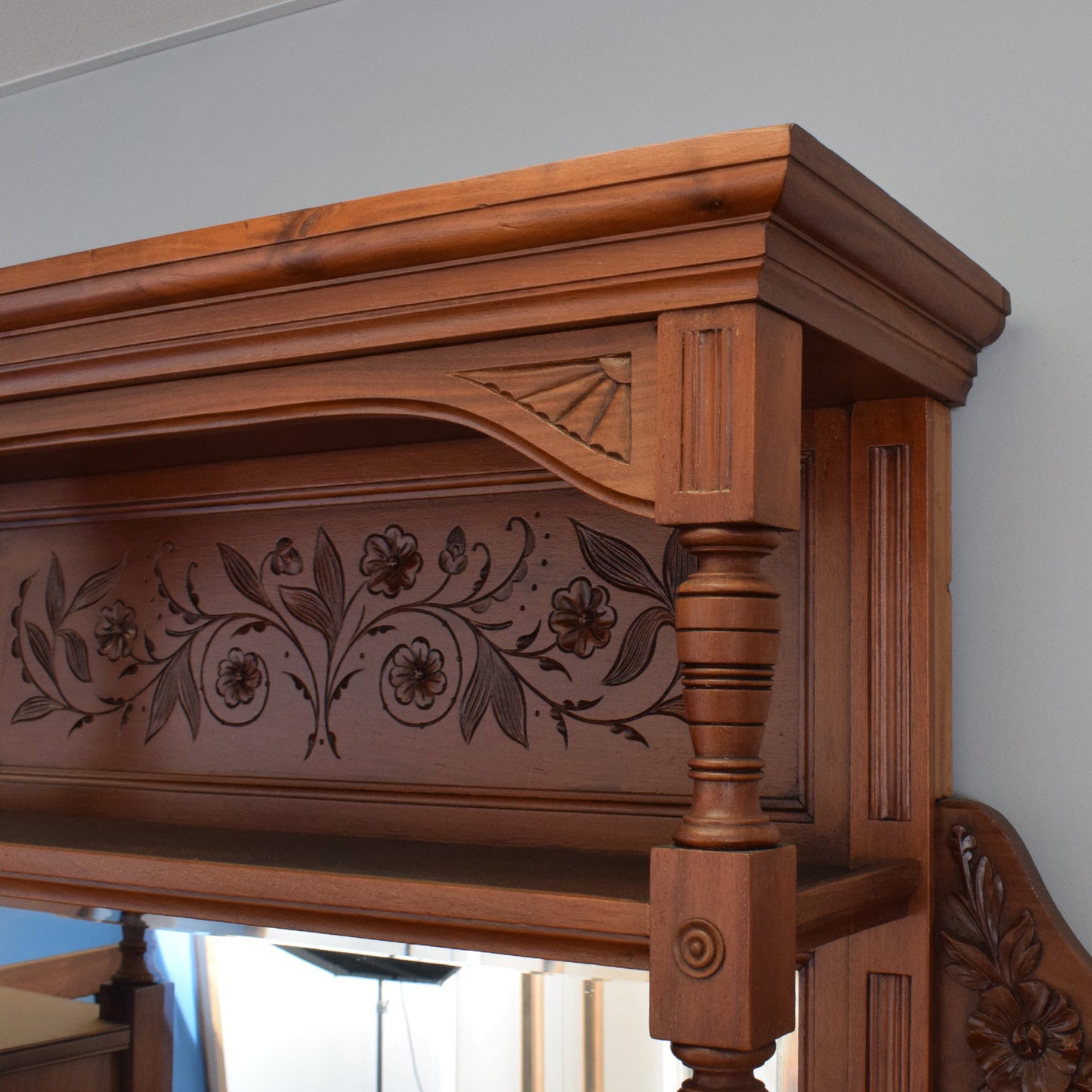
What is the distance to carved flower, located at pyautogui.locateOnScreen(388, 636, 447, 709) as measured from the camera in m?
1.52

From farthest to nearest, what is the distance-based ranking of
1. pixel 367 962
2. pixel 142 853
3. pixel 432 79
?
pixel 432 79, pixel 367 962, pixel 142 853

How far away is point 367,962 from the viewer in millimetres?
1410

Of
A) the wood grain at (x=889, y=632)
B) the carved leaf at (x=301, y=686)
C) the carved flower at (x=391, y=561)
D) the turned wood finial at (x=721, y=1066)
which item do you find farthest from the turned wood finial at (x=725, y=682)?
the carved leaf at (x=301, y=686)

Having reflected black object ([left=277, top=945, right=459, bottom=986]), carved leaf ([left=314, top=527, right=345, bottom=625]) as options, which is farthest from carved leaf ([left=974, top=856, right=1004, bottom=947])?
carved leaf ([left=314, top=527, right=345, bottom=625])

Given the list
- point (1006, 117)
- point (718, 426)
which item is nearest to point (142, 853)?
point (718, 426)

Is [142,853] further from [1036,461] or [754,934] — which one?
[1036,461]

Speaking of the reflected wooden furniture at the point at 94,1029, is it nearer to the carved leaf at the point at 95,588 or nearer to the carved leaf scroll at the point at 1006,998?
the carved leaf at the point at 95,588

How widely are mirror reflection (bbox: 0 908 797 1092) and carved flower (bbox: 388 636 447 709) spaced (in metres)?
0.28

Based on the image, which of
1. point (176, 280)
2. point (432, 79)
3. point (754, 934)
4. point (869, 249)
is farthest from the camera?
point (432, 79)

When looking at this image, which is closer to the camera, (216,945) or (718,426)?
(718,426)

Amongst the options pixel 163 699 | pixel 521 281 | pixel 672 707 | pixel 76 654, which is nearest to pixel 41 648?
pixel 76 654

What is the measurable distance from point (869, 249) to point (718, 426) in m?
0.21

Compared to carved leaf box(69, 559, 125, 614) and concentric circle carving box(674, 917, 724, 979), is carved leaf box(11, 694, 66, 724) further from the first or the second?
concentric circle carving box(674, 917, 724, 979)

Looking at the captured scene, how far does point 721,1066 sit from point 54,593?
4.19 ft
